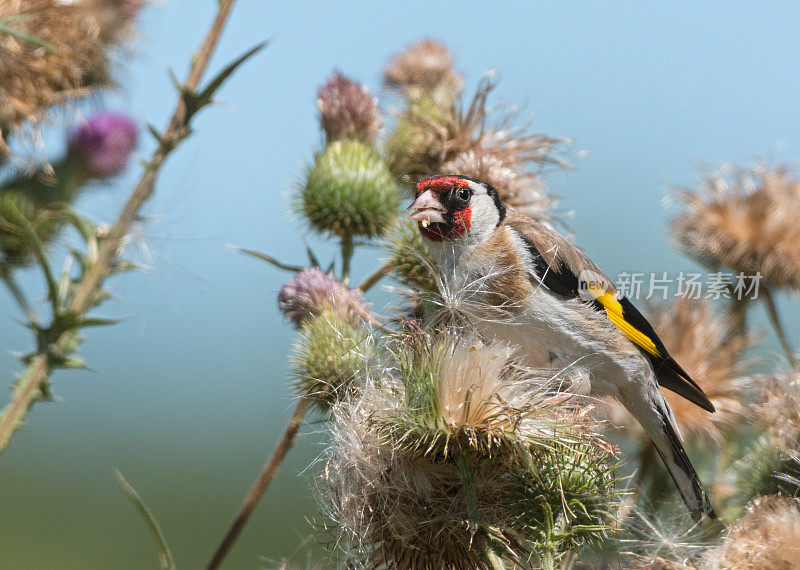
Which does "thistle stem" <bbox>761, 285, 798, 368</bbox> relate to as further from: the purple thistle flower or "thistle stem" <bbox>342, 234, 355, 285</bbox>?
the purple thistle flower

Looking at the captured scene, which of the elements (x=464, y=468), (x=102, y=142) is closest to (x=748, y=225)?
(x=464, y=468)

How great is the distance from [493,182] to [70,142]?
6.10ft

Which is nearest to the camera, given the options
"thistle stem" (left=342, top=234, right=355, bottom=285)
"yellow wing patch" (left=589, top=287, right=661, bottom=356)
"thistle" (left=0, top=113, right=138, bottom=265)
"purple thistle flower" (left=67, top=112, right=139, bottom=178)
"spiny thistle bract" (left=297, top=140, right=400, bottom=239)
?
"yellow wing patch" (left=589, top=287, right=661, bottom=356)

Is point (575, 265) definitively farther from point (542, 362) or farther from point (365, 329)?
point (365, 329)

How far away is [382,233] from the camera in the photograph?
2719mm

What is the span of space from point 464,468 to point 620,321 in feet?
3.34

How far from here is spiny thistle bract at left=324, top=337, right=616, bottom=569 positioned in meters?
1.59

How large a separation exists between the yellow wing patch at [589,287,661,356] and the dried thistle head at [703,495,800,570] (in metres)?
0.72

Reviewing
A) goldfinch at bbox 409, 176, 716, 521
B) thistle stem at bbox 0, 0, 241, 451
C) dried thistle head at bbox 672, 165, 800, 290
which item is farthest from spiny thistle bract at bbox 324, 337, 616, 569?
dried thistle head at bbox 672, 165, 800, 290

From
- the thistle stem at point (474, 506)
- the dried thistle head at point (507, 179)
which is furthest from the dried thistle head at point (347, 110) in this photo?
the thistle stem at point (474, 506)

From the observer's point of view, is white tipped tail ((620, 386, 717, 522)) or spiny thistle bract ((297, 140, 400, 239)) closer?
white tipped tail ((620, 386, 717, 522))

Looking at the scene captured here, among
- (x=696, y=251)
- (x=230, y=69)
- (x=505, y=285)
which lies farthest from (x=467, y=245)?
(x=696, y=251)

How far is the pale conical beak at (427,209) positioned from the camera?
7.10 ft

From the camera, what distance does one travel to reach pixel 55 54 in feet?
10.2
